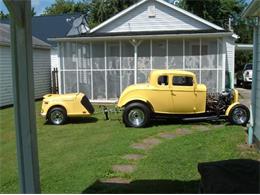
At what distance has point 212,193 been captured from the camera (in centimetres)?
360

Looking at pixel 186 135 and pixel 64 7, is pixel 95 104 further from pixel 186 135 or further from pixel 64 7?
pixel 64 7

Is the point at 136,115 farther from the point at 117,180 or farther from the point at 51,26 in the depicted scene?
the point at 51,26

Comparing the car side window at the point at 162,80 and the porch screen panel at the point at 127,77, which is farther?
the porch screen panel at the point at 127,77

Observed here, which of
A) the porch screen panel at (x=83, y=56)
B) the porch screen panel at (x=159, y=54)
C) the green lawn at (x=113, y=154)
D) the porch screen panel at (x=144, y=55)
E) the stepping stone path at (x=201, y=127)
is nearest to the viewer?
the green lawn at (x=113, y=154)

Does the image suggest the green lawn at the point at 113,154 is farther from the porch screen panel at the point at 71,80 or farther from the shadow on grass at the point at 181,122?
the porch screen panel at the point at 71,80

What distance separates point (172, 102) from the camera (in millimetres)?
12867

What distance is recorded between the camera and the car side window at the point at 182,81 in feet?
42.3

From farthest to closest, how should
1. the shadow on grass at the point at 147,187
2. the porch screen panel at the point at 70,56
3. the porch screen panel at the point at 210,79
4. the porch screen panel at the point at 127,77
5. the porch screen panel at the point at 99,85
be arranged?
the porch screen panel at the point at 70,56 → the porch screen panel at the point at 99,85 → the porch screen panel at the point at 127,77 → the porch screen panel at the point at 210,79 → the shadow on grass at the point at 147,187

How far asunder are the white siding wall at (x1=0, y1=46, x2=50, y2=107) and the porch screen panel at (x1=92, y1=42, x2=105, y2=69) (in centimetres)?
392

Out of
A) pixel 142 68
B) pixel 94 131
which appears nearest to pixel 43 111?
pixel 94 131

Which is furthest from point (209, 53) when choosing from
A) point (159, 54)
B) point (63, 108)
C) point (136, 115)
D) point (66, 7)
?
point (66, 7)

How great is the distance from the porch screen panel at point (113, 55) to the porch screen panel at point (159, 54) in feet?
5.72

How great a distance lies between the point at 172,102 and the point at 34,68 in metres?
11.5

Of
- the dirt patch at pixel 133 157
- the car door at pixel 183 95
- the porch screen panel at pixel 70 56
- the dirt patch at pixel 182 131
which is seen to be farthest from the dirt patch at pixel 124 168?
the porch screen panel at pixel 70 56
